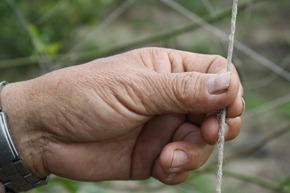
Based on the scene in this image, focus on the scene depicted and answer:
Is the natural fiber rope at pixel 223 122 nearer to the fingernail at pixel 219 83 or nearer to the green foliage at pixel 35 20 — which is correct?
the fingernail at pixel 219 83

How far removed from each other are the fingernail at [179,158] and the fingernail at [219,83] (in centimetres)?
15

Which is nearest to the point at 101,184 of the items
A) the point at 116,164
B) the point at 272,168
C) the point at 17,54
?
the point at 116,164

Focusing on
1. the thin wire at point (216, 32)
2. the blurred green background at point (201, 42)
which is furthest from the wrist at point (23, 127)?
the blurred green background at point (201, 42)

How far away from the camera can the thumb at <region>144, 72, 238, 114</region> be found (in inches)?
36.5

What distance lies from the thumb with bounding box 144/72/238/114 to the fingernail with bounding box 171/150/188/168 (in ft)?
0.26

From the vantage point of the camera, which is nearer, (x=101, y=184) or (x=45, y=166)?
(x=45, y=166)

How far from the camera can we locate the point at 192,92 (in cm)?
95

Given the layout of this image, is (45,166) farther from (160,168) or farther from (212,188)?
(212,188)

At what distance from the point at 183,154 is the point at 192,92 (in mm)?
133

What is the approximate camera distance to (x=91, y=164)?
113 cm

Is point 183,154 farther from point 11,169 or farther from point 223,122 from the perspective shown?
point 11,169

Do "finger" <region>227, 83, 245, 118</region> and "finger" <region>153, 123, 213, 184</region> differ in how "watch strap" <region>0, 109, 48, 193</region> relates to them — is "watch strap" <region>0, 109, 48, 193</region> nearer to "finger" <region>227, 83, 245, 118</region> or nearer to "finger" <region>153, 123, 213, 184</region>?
"finger" <region>153, 123, 213, 184</region>

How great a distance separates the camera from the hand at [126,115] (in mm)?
968

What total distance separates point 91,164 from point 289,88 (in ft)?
7.62
